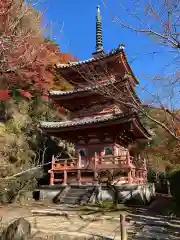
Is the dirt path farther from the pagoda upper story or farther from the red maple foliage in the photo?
the pagoda upper story

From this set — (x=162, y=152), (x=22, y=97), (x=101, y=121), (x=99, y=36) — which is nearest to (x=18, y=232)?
(x=101, y=121)

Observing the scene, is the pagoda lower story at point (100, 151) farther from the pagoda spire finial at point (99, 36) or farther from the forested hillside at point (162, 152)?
the forested hillside at point (162, 152)

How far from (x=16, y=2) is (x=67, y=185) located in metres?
12.1

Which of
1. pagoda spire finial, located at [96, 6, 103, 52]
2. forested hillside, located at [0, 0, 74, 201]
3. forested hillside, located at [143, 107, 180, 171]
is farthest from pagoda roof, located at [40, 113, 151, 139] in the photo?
forested hillside, located at [143, 107, 180, 171]

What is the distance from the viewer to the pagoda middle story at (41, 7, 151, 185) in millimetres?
14562

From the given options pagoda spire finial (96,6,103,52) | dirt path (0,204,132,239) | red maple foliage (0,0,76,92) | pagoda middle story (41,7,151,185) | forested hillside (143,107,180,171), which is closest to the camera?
red maple foliage (0,0,76,92)

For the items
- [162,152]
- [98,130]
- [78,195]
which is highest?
[98,130]

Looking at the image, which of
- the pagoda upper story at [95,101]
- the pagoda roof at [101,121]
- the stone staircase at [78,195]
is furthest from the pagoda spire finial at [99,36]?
the stone staircase at [78,195]

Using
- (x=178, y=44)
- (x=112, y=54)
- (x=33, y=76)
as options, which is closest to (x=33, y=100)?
(x=33, y=76)

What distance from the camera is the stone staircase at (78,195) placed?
13445 mm

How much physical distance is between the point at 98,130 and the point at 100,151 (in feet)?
4.56

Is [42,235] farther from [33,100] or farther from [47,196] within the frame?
[33,100]

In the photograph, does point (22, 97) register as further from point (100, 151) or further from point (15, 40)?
point (15, 40)

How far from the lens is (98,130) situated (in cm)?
1619
